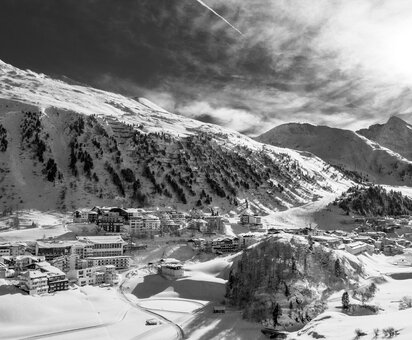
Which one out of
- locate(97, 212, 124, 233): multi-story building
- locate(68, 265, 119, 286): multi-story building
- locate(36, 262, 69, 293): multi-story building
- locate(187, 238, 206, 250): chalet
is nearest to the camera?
locate(36, 262, 69, 293): multi-story building

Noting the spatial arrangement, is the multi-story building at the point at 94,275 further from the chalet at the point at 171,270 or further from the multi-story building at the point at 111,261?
the chalet at the point at 171,270

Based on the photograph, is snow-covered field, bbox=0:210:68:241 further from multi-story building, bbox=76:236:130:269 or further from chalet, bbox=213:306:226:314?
chalet, bbox=213:306:226:314

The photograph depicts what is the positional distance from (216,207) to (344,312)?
4583 inches

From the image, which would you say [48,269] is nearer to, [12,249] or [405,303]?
[12,249]

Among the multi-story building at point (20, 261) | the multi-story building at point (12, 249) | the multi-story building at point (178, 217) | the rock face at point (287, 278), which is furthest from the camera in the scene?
the multi-story building at point (178, 217)

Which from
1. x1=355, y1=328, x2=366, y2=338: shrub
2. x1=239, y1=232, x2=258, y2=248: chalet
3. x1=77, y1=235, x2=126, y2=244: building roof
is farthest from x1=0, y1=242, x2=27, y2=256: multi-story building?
x1=355, y1=328, x2=366, y2=338: shrub

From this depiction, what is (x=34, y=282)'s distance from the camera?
76250 millimetres

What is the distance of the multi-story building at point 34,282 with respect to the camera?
2987 inches

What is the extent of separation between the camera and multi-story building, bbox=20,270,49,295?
75.9m

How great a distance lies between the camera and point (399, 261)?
113m

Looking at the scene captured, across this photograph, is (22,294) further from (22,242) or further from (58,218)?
(58,218)

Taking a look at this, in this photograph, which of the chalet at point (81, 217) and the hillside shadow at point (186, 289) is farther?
the chalet at point (81, 217)

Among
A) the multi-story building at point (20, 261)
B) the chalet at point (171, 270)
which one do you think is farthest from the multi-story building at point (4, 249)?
the chalet at point (171, 270)

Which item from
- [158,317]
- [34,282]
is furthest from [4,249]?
[158,317]
